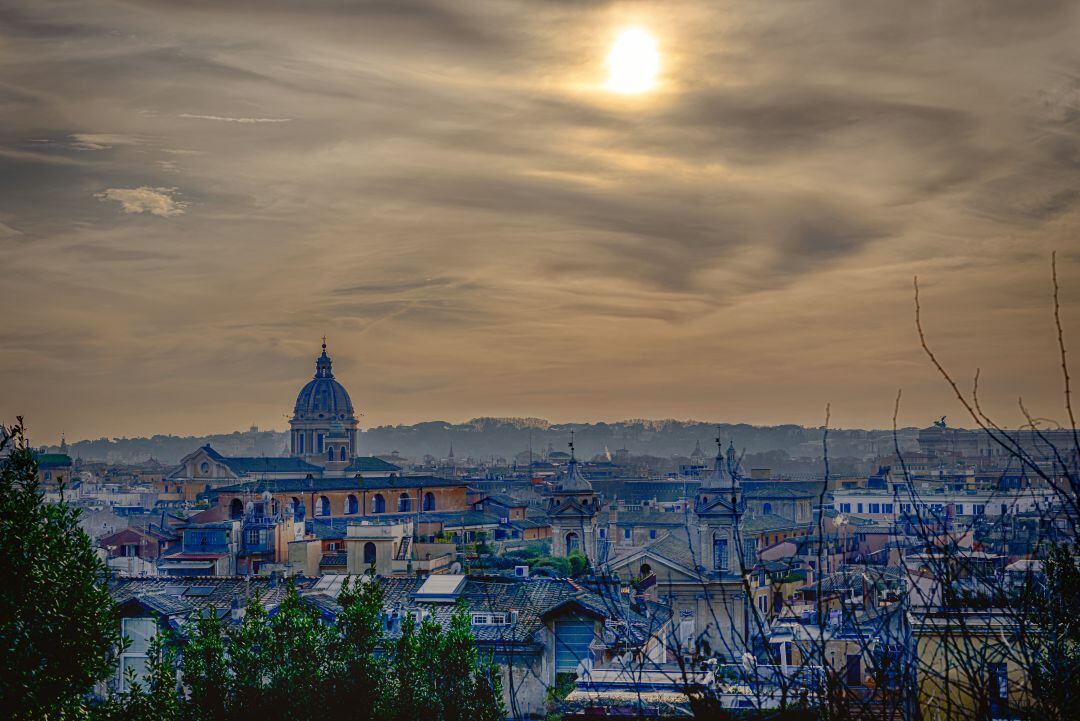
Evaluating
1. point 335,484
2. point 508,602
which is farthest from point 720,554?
point 335,484

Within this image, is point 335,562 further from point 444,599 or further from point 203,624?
point 203,624

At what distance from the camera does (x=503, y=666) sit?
2280 cm

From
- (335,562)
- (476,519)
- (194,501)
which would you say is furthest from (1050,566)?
(194,501)

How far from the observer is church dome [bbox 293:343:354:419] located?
99625mm

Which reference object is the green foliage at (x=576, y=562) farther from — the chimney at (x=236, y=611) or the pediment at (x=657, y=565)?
the chimney at (x=236, y=611)

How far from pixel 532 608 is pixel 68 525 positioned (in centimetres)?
1082

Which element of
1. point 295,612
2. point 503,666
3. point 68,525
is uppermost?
point 68,525

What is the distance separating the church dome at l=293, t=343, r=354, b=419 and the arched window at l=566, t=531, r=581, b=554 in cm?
5381

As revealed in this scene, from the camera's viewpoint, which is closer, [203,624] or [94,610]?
[94,610]

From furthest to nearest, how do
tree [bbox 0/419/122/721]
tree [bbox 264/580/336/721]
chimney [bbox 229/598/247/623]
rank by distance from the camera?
chimney [bbox 229/598/247/623], tree [bbox 264/580/336/721], tree [bbox 0/419/122/721]

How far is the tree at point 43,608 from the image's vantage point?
13.4 m

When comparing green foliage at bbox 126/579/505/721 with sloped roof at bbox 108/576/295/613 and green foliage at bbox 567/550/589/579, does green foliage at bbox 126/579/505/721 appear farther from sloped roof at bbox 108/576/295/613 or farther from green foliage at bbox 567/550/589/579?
green foliage at bbox 567/550/589/579

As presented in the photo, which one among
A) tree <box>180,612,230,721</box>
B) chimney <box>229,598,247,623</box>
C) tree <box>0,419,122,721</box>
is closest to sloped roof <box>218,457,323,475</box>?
chimney <box>229,598,247,623</box>

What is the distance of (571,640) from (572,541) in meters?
25.1
